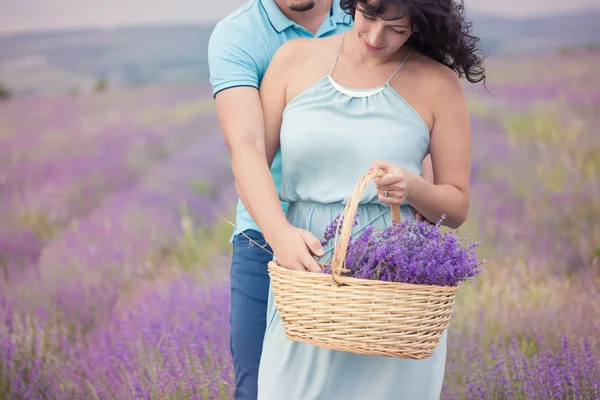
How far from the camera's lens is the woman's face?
A: 230cm

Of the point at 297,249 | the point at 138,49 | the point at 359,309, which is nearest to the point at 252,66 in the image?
the point at 297,249

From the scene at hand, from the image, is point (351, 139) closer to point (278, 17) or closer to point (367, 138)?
point (367, 138)

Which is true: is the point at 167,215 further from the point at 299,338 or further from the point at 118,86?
the point at 299,338

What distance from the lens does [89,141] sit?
6.27m

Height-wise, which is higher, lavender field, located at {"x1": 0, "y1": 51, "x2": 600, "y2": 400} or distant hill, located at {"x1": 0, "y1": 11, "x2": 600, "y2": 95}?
distant hill, located at {"x1": 0, "y1": 11, "x2": 600, "y2": 95}

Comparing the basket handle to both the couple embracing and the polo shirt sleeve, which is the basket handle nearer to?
the couple embracing

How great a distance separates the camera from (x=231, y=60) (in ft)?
8.64

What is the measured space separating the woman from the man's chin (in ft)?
1.39

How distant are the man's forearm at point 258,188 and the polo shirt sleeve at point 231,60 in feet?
0.83

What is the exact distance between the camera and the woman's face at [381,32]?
230cm

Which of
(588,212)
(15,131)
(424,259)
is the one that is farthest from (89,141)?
(424,259)

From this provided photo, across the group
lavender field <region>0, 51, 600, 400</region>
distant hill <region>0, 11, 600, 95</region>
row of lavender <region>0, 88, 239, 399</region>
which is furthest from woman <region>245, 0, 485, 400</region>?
distant hill <region>0, 11, 600, 95</region>

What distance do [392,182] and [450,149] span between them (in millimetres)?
338

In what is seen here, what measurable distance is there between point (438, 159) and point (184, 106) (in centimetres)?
451
